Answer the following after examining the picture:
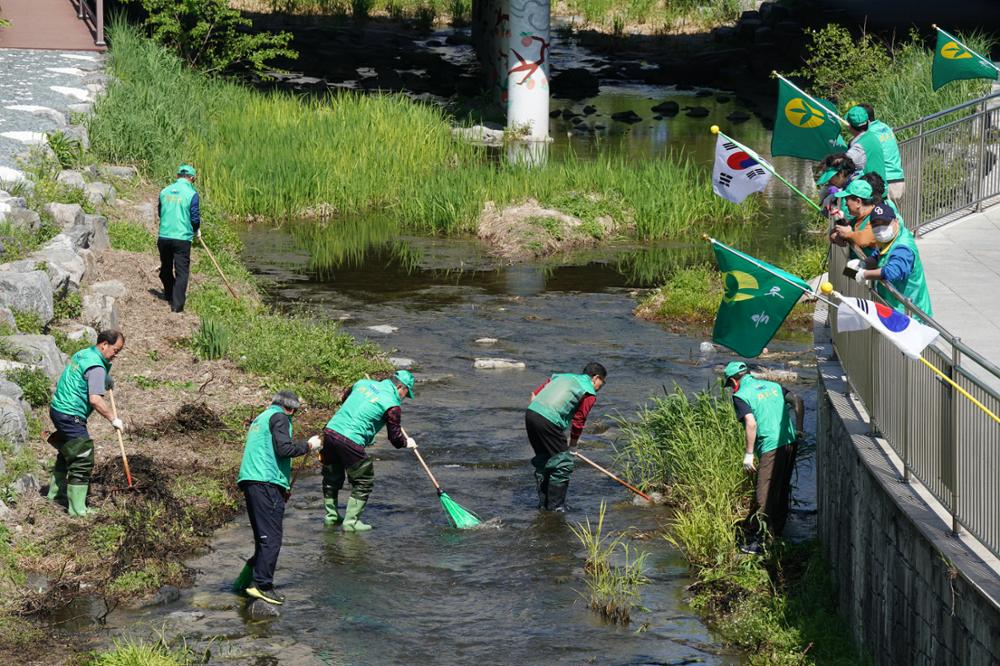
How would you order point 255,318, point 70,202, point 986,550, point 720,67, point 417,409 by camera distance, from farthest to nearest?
point 720,67 → point 70,202 → point 255,318 → point 417,409 → point 986,550

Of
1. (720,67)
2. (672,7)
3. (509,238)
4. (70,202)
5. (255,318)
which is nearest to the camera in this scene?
(255,318)

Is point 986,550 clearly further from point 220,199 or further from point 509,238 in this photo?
point 220,199

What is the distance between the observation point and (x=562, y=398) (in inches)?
526

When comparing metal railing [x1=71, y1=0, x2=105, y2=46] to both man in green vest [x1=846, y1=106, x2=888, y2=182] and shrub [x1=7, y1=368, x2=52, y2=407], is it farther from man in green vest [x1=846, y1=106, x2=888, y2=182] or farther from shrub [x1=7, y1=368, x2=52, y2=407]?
man in green vest [x1=846, y1=106, x2=888, y2=182]

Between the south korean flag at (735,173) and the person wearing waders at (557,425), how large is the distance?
242cm

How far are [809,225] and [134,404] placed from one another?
43.9 feet

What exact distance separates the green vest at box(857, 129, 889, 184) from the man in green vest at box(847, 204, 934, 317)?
7.68 feet

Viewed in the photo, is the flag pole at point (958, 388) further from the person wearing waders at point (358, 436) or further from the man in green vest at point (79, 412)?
the man in green vest at point (79, 412)

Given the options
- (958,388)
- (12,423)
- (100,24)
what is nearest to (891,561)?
(958,388)

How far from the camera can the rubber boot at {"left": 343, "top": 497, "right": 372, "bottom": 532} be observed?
12719 millimetres

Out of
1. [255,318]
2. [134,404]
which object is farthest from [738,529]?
[255,318]

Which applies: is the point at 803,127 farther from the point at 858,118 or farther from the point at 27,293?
the point at 27,293

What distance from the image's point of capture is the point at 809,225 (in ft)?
81.1

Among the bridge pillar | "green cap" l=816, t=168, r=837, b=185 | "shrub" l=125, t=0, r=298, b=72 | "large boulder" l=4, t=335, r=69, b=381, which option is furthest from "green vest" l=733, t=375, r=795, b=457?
the bridge pillar
